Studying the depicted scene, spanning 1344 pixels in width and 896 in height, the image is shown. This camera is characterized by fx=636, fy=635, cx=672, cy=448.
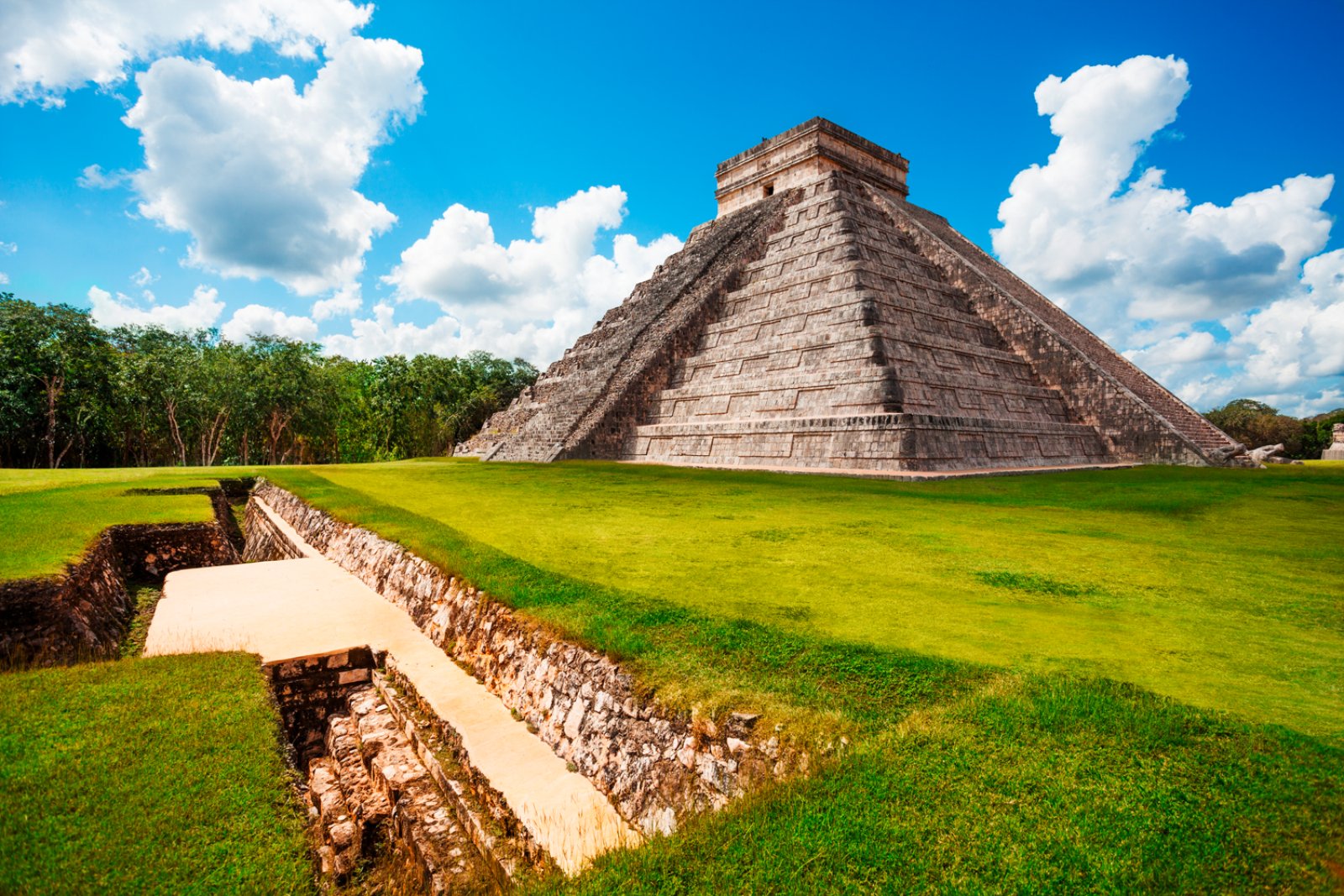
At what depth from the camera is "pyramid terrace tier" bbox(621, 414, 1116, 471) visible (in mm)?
13812

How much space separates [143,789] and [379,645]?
299 centimetres

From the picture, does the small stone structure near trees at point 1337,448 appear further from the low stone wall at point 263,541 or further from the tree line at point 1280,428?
the low stone wall at point 263,541

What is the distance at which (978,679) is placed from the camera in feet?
10.5

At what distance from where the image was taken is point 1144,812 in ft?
7.33

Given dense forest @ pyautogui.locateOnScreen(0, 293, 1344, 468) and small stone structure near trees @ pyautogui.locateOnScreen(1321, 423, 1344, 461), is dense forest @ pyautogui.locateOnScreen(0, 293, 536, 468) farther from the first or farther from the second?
small stone structure near trees @ pyautogui.locateOnScreen(1321, 423, 1344, 461)

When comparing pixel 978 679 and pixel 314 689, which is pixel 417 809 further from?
pixel 978 679

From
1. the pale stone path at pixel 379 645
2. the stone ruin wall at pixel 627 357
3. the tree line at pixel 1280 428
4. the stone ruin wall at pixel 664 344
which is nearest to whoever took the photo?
the pale stone path at pixel 379 645

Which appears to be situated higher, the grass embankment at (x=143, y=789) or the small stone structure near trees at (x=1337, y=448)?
the small stone structure near trees at (x=1337, y=448)

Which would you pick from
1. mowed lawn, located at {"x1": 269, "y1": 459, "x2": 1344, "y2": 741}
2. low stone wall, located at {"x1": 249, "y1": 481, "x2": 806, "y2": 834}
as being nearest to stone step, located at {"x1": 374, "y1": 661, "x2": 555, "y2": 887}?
low stone wall, located at {"x1": 249, "y1": 481, "x2": 806, "y2": 834}

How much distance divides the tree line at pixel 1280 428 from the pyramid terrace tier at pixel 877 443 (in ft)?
85.3

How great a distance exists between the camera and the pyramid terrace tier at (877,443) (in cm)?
1381

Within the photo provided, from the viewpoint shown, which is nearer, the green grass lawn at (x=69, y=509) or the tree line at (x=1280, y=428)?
the green grass lawn at (x=69, y=509)

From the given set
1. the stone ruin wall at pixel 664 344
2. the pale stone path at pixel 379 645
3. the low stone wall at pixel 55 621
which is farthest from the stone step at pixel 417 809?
the stone ruin wall at pixel 664 344

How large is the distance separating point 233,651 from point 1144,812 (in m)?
5.80
